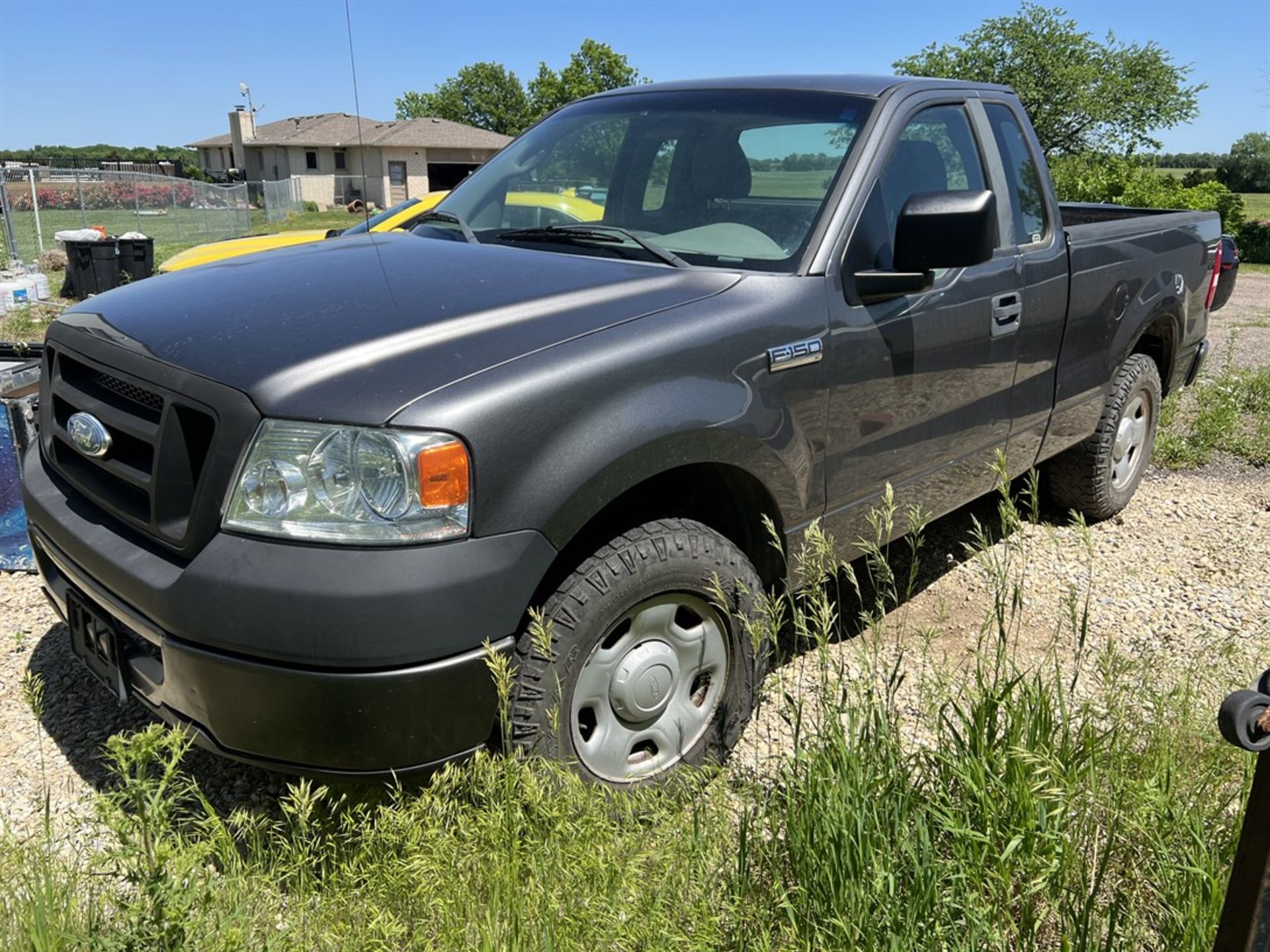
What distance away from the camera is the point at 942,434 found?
364 centimetres

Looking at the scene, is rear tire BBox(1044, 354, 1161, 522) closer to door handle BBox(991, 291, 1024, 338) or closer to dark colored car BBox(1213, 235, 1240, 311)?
dark colored car BBox(1213, 235, 1240, 311)

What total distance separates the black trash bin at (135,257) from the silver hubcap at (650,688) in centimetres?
1365

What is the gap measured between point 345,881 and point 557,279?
1629mm

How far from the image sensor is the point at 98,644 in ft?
8.64

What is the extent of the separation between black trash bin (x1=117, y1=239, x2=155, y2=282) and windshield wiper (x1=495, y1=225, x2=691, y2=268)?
41.2ft

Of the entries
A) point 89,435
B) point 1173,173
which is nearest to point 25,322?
point 89,435

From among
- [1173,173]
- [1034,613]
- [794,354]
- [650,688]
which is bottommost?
[1034,613]

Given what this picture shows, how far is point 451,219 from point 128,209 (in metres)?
27.4

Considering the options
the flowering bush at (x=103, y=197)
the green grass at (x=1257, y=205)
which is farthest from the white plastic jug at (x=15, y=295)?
the green grass at (x=1257, y=205)

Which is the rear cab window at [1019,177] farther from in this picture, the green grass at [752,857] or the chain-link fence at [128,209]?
the chain-link fence at [128,209]

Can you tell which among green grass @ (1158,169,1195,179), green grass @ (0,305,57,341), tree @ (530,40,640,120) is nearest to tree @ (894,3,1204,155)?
green grass @ (1158,169,1195,179)

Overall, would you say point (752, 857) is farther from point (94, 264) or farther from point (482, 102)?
point (482, 102)

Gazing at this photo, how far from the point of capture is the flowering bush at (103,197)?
79.8ft

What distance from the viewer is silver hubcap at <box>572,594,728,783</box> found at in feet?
8.52
